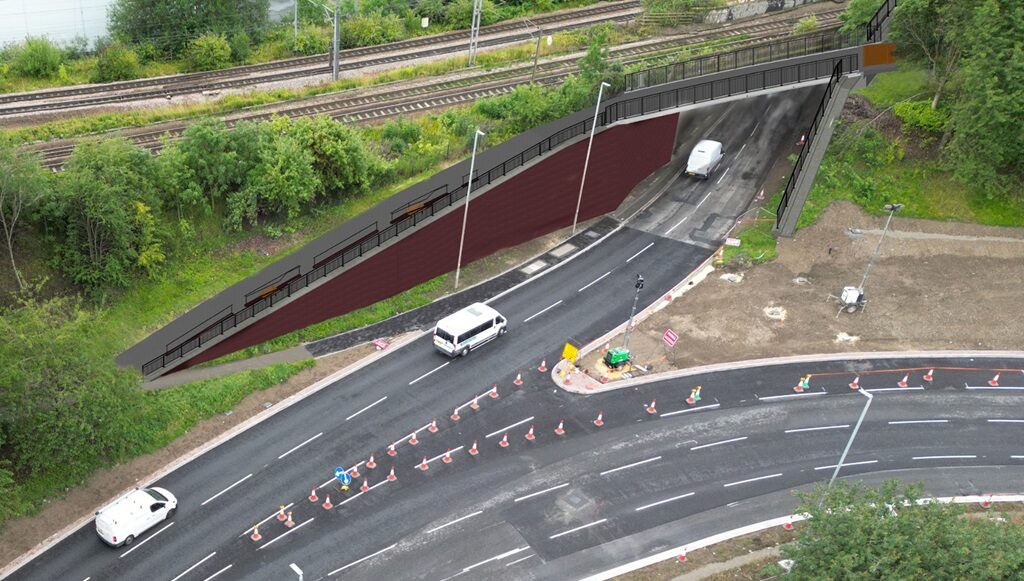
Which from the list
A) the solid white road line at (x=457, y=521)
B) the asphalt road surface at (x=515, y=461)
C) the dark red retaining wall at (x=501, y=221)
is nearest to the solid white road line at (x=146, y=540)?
the asphalt road surface at (x=515, y=461)

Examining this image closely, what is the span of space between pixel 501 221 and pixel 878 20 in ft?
91.5

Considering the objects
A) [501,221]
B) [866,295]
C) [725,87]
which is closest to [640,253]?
[501,221]

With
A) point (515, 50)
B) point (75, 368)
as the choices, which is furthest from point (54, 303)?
point (515, 50)

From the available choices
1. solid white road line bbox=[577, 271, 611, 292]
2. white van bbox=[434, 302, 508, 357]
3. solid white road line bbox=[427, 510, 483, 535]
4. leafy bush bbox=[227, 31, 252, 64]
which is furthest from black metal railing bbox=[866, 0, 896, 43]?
leafy bush bbox=[227, 31, 252, 64]

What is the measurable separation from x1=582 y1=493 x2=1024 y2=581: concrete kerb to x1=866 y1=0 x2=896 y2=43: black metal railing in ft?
99.0

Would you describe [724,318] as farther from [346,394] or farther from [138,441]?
[138,441]

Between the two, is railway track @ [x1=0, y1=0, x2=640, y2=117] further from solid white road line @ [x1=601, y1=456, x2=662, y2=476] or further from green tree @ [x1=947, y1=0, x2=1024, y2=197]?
solid white road line @ [x1=601, y1=456, x2=662, y2=476]

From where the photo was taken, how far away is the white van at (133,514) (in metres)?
32.9

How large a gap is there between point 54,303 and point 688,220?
3412 cm

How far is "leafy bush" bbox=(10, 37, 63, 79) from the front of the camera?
5997 centimetres

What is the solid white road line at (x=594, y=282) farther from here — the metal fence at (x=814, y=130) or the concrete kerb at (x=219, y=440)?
the metal fence at (x=814, y=130)

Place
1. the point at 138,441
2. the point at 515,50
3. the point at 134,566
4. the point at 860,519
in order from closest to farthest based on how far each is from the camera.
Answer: the point at 860,519, the point at 134,566, the point at 138,441, the point at 515,50

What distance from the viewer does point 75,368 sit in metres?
33.5

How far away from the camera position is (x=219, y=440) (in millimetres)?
37844
